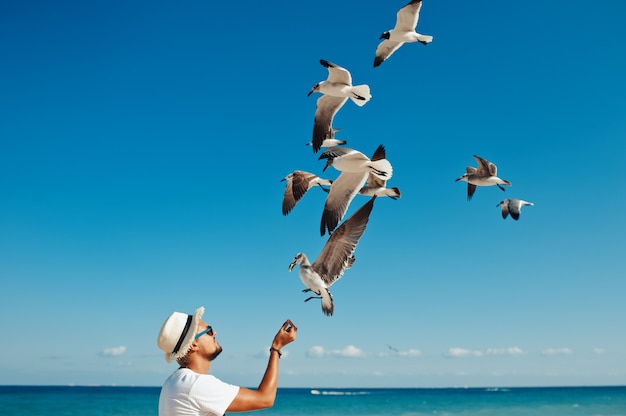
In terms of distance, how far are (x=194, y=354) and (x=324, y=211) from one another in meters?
3.71

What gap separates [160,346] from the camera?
9.05 ft

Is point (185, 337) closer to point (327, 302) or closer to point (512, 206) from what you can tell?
point (327, 302)

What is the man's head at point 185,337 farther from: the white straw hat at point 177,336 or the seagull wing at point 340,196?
the seagull wing at point 340,196

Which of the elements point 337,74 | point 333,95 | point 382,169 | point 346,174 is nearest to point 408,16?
point 337,74

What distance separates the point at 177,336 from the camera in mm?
2721

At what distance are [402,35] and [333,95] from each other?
1.55 m

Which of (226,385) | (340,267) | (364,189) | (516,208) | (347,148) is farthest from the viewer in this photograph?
(516,208)

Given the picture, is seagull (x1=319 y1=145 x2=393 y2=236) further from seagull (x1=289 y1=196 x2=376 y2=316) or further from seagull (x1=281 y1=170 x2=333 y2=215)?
seagull (x1=281 y1=170 x2=333 y2=215)

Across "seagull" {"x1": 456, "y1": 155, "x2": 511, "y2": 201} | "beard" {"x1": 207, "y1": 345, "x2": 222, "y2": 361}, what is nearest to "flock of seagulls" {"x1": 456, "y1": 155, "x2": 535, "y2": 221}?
"seagull" {"x1": 456, "y1": 155, "x2": 511, "y2": 201}

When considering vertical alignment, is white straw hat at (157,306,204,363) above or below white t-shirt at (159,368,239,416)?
above

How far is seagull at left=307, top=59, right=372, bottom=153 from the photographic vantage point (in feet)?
29.0

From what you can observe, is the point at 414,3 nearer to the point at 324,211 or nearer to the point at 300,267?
the point at 324,211

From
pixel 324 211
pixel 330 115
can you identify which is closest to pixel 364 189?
pixel 324 211

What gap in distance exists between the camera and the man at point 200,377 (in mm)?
2611
